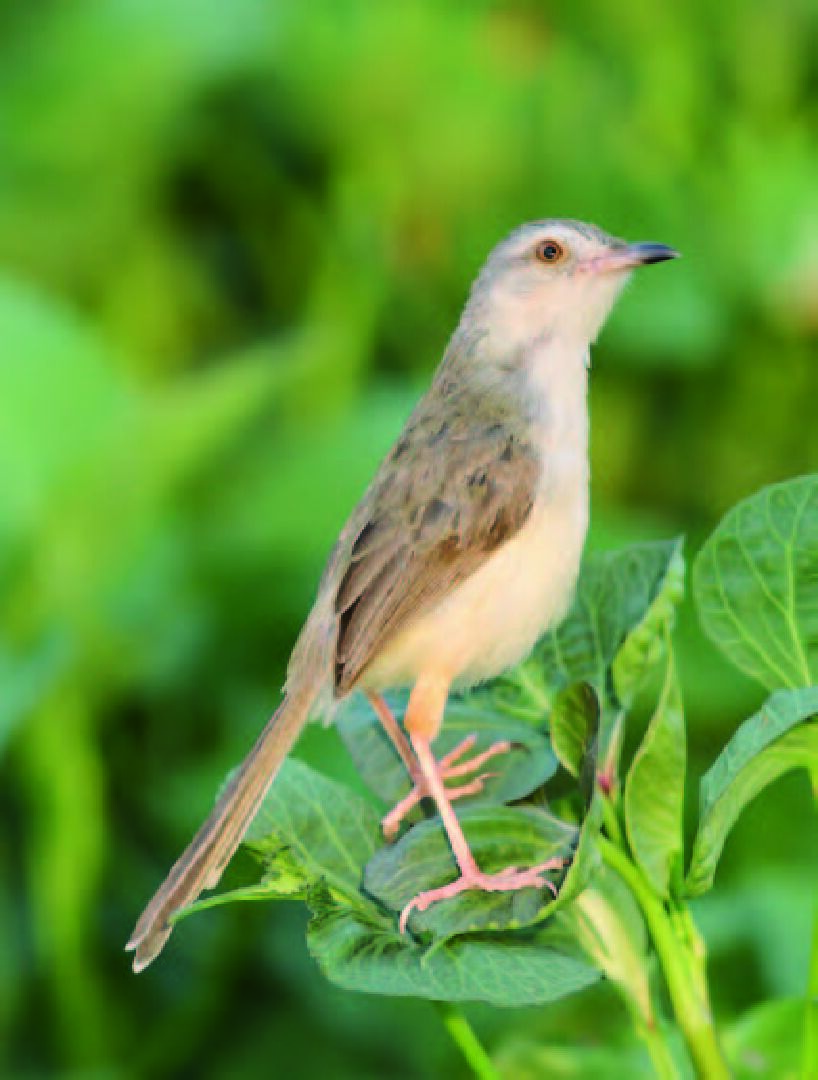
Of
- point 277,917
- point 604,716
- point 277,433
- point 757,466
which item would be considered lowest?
point 277,917

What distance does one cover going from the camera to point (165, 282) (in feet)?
15.2

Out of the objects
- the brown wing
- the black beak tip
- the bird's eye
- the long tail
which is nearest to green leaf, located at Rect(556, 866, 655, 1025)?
the long tail

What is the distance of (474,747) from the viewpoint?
164cm

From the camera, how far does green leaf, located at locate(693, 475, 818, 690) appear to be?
1.34 metres

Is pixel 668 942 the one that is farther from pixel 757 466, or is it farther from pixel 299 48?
pixel 299 48

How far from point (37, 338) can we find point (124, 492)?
0.45 meters

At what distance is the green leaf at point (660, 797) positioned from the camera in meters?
1.28

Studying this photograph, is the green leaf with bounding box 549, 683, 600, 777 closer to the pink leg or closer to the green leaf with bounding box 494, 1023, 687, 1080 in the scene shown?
the pink leg

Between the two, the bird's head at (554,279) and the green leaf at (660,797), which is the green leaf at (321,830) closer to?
the green leaf at (660,797)

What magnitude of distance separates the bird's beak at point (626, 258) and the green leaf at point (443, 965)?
919mm

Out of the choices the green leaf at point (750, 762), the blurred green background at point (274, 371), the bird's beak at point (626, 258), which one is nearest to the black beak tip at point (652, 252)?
the bird's beak at point (626, 258)

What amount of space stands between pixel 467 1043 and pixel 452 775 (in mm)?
368

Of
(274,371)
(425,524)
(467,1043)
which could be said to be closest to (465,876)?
(467,1043)

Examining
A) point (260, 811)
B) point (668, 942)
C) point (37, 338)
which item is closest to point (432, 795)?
point (260, 811)
